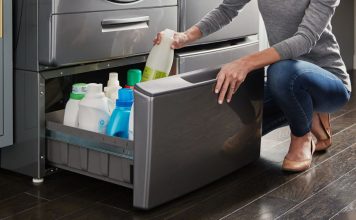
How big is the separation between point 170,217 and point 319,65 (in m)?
0.84

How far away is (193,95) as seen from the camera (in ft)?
6.56

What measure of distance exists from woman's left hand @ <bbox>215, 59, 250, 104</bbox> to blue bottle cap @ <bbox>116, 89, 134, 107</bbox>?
0.84 feet

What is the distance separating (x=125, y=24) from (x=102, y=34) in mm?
132

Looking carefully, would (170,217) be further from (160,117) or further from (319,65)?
(319,65)

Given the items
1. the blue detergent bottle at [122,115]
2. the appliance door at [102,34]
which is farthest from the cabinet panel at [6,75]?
the blue detergent bottle at [122,115]

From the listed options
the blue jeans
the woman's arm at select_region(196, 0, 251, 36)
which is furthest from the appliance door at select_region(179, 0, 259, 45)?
the blue jeans

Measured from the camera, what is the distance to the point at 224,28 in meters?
2.81

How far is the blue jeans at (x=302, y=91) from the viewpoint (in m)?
2.26

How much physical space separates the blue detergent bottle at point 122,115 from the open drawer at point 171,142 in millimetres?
59

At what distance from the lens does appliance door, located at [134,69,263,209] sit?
6.24ft

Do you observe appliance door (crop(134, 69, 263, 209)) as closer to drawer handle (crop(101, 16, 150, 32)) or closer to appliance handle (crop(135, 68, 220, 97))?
appliance handle (crop(135, 68, 220, 97))

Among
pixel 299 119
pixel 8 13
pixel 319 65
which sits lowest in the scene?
pixel 299 119

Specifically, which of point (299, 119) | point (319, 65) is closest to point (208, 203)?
point (299, 119)

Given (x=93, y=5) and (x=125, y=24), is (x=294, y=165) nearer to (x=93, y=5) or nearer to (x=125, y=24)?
(x=125, y=24)
